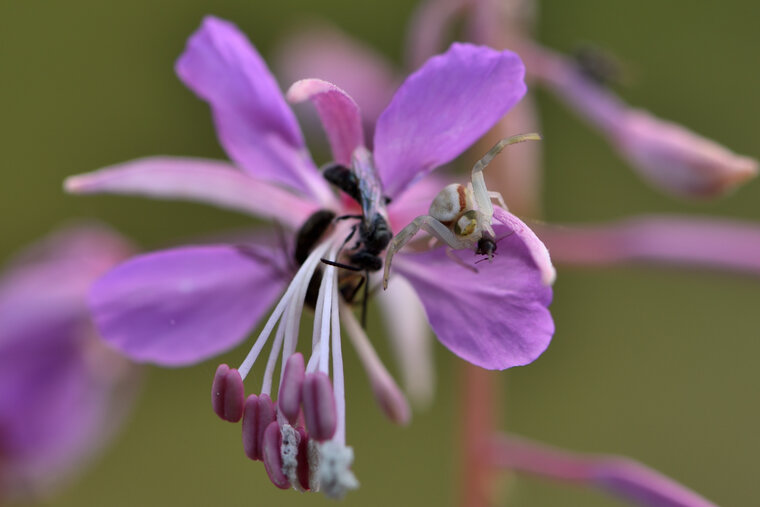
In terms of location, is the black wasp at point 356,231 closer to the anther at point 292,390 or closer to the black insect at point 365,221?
the black insect at point 365,221

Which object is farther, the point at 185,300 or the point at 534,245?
the point at 185,300

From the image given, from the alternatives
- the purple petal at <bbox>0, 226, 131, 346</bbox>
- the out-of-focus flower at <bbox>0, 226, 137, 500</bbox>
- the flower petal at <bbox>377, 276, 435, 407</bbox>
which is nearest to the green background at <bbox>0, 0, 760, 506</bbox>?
the out-of-focus flower at <bbox>0, 226, 137, 500</bbox>

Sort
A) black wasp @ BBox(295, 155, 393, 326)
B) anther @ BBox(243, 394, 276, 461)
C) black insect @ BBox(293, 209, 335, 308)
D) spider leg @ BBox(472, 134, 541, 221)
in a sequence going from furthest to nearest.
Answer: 1. black insect @ BBox(293, 209, 335, 308)
2. black wasp @ BBox(295, 155, 393, 326)
3. anther @ BBox(243, 394, 276, 461)
4. spider leg @ BBox(472, 134, 541, 221)

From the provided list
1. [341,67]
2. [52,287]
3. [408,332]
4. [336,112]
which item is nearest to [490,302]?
[336,112]

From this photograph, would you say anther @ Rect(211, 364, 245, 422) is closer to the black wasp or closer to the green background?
the black wasp

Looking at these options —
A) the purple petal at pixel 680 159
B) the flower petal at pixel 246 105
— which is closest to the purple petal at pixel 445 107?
the flower petal at pixel 246 105

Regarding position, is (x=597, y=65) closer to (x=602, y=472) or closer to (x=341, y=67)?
(x=341, y=67)
